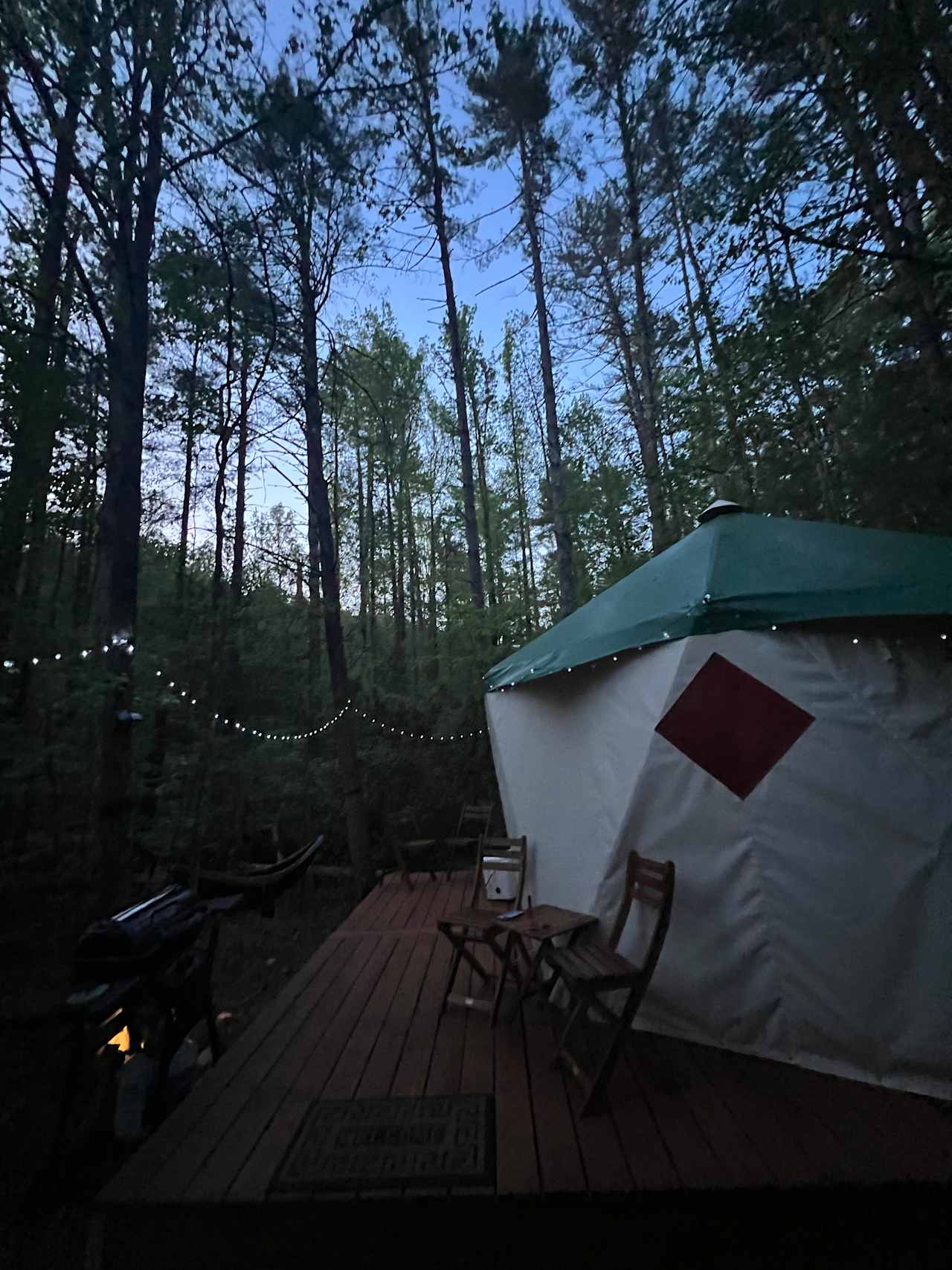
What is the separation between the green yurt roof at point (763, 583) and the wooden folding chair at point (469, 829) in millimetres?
3638

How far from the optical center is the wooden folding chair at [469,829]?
7.06m

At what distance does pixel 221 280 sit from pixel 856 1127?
759 cm

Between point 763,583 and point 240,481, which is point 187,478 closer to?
point 240,481

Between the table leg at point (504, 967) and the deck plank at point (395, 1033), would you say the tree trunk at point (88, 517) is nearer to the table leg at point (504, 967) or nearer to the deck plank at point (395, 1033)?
the deck plank at point (395, 1033)

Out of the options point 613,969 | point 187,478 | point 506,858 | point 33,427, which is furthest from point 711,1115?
point 187,478

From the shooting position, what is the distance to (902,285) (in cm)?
493

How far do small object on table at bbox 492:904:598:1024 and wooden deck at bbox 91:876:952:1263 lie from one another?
0.22 m

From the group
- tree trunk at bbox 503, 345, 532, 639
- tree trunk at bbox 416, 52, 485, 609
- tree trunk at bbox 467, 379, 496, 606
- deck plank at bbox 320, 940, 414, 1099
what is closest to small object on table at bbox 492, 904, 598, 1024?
deck plank at bbox 320, 940, 414, 1099

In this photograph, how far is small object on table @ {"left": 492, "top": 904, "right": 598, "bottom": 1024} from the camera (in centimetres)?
306

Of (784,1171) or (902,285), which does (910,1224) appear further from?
(902,285)

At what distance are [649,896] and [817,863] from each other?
29.9 inches

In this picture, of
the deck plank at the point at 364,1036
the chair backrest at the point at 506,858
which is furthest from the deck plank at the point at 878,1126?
the chair backrest at the point at 506,858

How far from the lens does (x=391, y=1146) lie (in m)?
2.25

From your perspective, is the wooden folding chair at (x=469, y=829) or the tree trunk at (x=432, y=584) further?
the tree trunk at (x=432, y=584)
